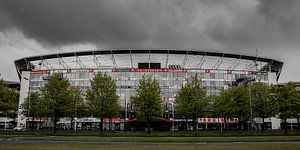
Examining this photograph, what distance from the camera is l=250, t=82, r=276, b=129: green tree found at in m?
60.1

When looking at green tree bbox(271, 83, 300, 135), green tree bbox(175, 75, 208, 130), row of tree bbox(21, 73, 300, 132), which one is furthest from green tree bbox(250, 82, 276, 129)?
green tree bbox(175, 75, 208, 130)

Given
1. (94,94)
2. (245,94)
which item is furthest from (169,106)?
(94,94)

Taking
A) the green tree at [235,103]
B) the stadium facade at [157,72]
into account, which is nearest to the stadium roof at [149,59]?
the stadium facade at [157,72]

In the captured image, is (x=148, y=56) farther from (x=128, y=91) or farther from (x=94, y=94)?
(x=94, y=94)

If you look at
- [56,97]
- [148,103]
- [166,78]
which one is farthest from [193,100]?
[166,78]

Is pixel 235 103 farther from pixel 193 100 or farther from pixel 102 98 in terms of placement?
pixel 102 98

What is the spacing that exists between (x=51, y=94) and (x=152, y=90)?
2252 centimetres

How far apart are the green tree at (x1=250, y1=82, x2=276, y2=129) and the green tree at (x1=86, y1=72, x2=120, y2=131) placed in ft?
110

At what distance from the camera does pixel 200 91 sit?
5716 centimetres

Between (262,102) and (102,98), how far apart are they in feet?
123

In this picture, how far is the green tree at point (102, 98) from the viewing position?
5659 cm

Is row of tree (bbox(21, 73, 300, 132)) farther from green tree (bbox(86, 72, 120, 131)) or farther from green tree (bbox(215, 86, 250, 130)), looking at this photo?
green tree (bbox(215, 86, 250, 130))

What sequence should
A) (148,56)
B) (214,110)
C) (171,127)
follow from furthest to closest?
(148,56), (171,127), (214,110)

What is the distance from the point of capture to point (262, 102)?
205 ft
